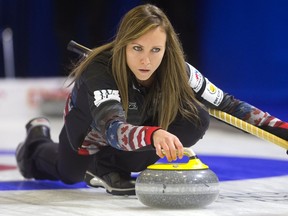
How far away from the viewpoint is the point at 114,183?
2.49 meters

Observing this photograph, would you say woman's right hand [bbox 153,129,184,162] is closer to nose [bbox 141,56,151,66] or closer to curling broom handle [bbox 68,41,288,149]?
nose [bbox 141,56,151,66]

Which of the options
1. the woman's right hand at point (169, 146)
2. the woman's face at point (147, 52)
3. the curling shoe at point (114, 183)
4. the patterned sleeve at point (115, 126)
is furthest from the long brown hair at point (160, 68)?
the woman's right hand at point (169, 146)

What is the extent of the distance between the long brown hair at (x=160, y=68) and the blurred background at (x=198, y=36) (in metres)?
2.35

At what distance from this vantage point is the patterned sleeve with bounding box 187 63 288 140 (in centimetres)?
240

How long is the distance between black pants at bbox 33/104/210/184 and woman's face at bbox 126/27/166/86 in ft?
1.03

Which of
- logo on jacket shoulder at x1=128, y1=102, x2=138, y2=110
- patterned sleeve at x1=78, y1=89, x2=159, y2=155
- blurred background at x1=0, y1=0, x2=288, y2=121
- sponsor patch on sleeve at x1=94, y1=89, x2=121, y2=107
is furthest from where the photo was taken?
blurred background at x1=0, y1=0, x2=288, y2=121

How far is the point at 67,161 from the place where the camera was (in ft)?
8.85

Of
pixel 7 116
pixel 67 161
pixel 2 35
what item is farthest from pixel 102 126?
pixel 2 35

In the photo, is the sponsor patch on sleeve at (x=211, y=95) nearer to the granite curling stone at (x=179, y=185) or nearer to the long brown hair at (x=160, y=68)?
the long brown hair at (x=160, y=68)

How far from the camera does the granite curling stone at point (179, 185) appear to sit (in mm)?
1985

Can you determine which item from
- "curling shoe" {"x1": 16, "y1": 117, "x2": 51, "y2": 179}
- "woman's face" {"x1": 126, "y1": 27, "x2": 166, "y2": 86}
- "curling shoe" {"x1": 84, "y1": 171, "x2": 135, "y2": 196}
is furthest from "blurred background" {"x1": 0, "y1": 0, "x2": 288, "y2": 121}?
"woman's face" {"x1": 126, "y1": 27, "x2": 166, "y2": 86}

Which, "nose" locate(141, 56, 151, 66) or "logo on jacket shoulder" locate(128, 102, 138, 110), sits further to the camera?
"logo on jacket shoulder" locate(128, 102, 138, 110)

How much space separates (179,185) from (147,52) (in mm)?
427

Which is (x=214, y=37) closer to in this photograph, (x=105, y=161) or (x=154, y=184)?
(x=105, y=161)
